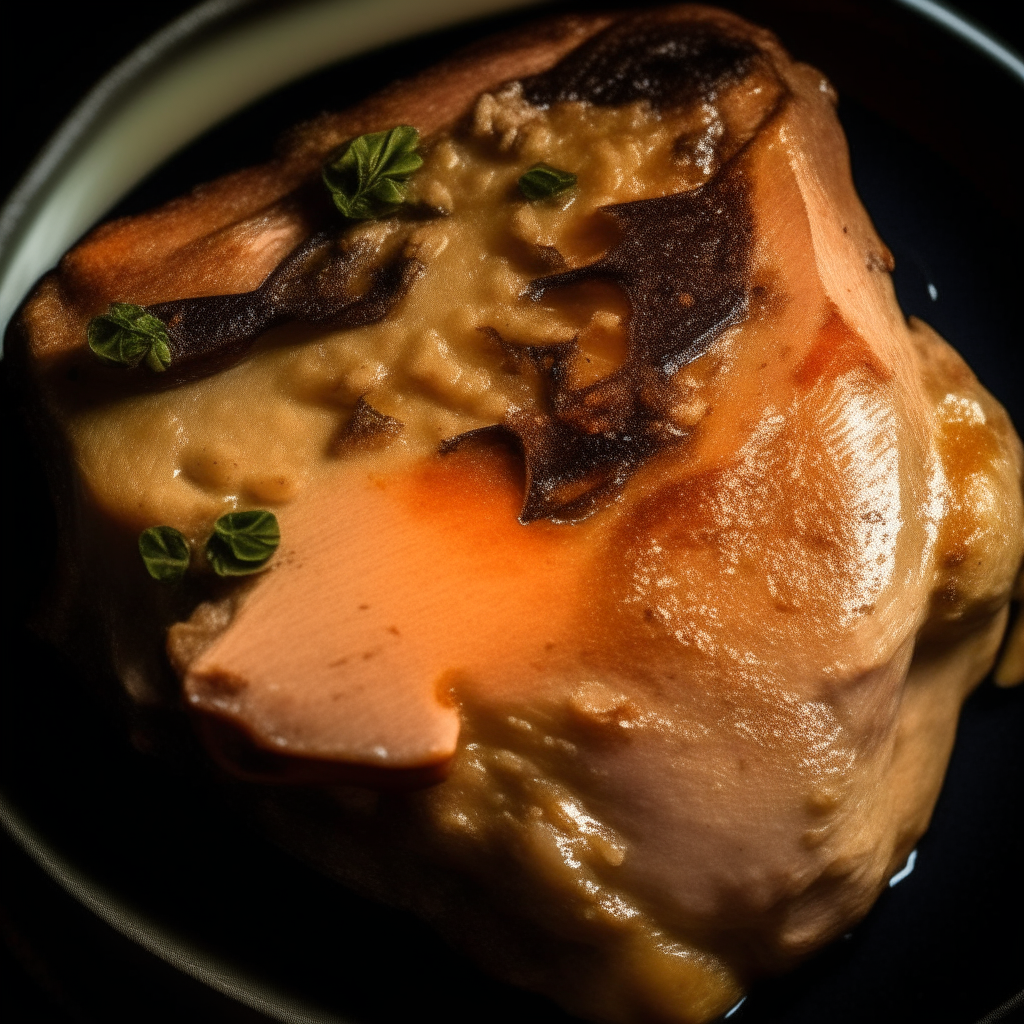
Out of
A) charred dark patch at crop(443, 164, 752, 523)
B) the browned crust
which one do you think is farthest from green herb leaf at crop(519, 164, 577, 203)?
the browned crust

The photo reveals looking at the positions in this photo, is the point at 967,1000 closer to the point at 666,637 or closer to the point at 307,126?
the point at 666,637

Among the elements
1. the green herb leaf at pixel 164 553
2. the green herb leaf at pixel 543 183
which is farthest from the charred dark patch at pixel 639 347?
the green herb leaf at pixel 164 553

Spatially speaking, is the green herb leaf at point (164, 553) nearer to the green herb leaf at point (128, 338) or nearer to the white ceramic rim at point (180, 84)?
the green herb leaf at point (128, 338)

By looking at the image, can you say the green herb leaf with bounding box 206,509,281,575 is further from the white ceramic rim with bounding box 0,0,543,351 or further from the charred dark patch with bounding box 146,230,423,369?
the white ceramic rim with bounding box 0,0,543,351

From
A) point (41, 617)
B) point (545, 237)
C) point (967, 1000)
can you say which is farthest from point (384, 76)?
point (967, 1000)

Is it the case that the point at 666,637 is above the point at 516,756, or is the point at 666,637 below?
above
